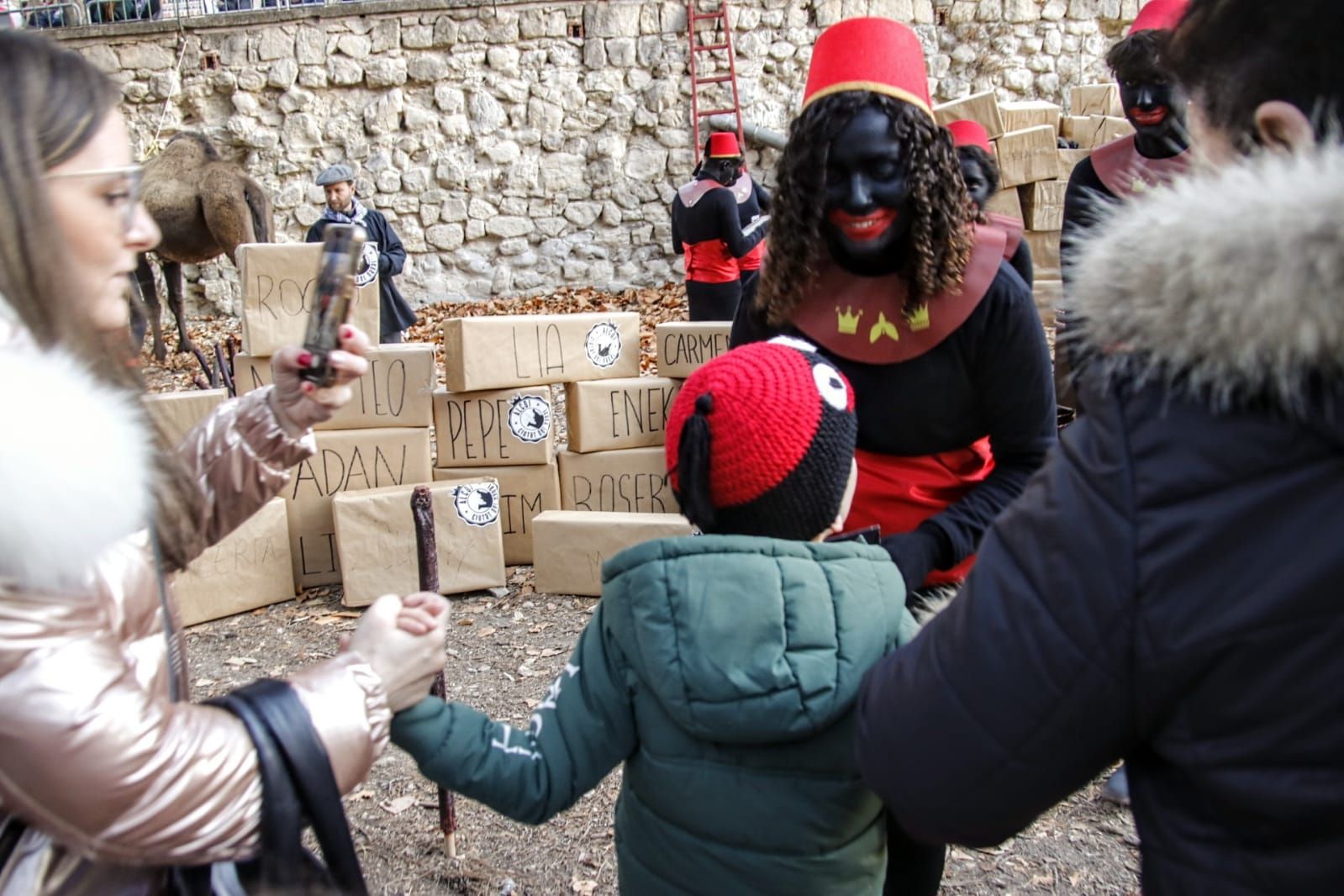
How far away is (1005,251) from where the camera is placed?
212cm

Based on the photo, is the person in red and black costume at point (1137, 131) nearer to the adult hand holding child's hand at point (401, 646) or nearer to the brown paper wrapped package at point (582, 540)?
the brown paper wrapped package at point (582, 540)

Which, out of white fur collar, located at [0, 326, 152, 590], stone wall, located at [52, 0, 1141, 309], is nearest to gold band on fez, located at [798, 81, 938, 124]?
white fur collar, located at [0, 326, 152, 590]

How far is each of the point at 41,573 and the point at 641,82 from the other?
11.6m

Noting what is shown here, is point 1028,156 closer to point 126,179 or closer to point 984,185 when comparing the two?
point 984,185

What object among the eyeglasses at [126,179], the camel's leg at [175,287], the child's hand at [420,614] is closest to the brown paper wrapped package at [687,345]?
the child's hand at [420,614]

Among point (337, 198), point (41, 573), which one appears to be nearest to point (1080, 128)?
point (337, 198)

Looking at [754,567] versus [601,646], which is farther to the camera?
[601,646]

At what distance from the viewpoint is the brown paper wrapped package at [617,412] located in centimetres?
483

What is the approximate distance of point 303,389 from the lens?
1.55 m

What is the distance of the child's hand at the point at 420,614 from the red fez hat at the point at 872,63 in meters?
1.15

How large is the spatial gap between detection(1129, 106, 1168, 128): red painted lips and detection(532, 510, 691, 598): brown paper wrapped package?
2.25 metres

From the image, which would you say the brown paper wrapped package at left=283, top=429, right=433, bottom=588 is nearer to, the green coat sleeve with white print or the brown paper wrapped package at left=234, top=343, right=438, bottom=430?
the brown paper wrapped package at left=234, top=343, right=438, bottom=430

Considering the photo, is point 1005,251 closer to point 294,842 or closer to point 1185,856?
point 1185,856

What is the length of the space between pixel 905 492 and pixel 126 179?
1.31m
